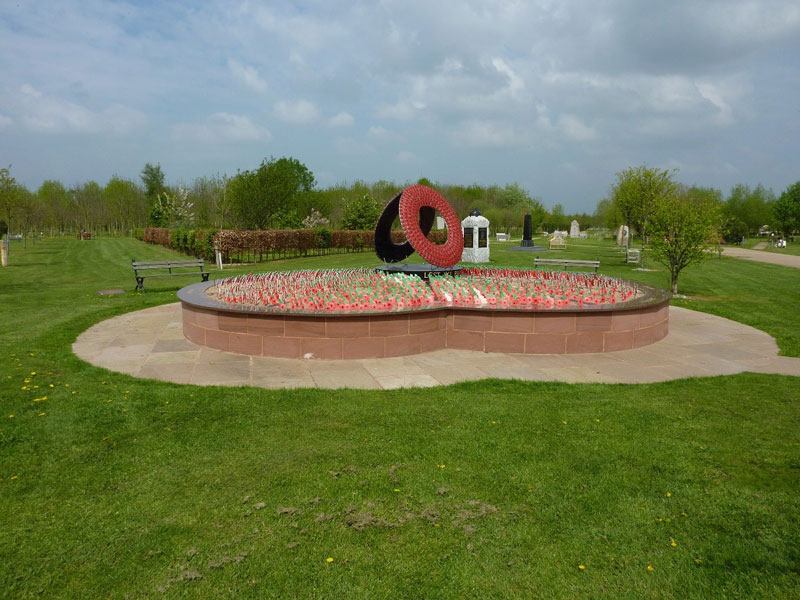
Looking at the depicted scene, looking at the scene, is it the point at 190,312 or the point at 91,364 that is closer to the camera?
the point at 91,364

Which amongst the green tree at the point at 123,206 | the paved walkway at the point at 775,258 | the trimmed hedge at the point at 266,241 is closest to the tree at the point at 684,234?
the paved walkway at the point at 775,258

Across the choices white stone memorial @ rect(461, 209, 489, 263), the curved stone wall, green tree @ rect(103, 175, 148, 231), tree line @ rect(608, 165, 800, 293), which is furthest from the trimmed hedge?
green tree @ rect(103, 175, 148, 231)

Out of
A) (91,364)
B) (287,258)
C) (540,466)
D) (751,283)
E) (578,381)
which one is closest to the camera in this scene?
(540,466)

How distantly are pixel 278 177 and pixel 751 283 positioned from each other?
30279 millimetres

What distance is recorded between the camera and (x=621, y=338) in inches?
336

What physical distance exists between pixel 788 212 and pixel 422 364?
72371 mm

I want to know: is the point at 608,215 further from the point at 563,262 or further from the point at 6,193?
the point at 6,193

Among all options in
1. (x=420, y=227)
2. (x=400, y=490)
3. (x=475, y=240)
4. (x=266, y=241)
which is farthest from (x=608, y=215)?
(x=400, y=490)

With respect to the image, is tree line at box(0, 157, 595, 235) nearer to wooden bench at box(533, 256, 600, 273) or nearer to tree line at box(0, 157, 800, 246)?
tree line at box(0, 157, 800, 246)

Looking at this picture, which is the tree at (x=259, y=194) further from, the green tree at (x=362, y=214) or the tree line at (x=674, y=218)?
the tree line at (x=674, y=218)

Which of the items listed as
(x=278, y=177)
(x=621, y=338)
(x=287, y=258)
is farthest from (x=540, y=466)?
(x=278, y=177)

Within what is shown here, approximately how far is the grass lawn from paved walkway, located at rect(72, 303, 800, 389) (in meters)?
0.47

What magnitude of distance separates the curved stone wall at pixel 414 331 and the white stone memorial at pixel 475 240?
63.1ft

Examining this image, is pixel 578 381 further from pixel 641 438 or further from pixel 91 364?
pixel 91 364
